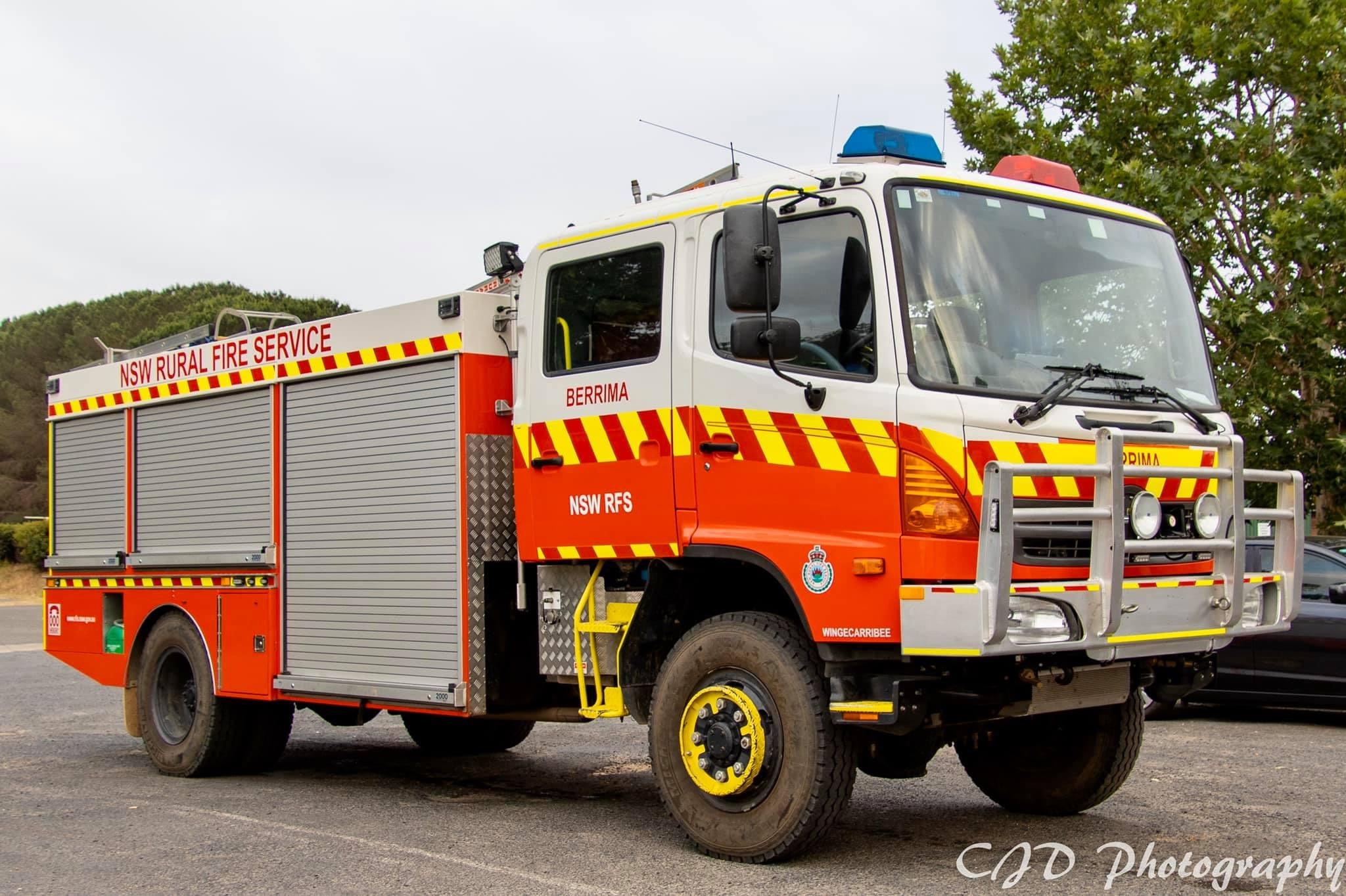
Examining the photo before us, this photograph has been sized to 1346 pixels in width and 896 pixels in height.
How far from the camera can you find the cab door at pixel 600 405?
21.5ft

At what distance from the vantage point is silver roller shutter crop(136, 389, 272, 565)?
8.82 meters

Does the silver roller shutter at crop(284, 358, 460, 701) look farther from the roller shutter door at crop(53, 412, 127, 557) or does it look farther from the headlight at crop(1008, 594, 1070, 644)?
the headlight at crop(1008, 594, 1070, 644)

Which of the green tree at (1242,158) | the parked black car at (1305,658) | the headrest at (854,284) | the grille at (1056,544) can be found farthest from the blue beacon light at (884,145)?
the green tree at (1242,158)

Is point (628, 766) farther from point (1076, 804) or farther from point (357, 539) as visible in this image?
point (1076, 804)

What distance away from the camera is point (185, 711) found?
9383 millimetres

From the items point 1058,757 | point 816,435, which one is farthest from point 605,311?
point 1058,757

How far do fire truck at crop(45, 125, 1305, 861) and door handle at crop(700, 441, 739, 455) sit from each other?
3 cm

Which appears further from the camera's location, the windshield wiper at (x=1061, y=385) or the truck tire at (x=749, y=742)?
the truck tire at (x=749, y=742)

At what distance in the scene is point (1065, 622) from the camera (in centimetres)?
539

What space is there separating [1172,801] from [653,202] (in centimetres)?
425

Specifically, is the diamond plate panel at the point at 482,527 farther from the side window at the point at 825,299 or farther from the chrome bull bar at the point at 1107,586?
the chrome bull bar at the point at 1107,586

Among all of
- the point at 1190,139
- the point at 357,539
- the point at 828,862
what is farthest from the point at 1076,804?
the point at 1190,139

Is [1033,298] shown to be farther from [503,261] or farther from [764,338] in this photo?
[503,261]

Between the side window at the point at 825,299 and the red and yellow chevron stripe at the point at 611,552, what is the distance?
3.57ft
